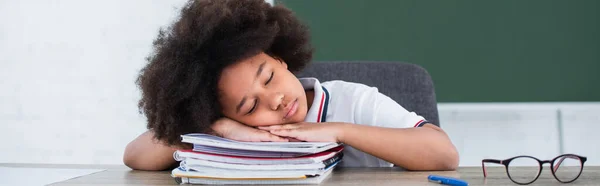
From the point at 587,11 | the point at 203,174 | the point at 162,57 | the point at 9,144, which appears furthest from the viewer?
the point at 9,144

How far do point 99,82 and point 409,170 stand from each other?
2.24 metres

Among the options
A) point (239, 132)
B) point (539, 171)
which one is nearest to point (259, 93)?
point (239, 132)

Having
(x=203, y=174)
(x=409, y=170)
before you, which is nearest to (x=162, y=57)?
(x=203, y=174)

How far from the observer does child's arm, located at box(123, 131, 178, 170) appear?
51.7 inches

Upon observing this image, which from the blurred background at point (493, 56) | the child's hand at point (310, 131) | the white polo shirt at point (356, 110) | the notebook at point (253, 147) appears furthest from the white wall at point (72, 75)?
the notebook at point (253, 147)

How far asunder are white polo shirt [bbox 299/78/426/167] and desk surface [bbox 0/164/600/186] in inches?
6.9

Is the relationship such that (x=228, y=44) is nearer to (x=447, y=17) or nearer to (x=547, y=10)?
(x=447, y=17)

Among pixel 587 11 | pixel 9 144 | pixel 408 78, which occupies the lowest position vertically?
pixel 9 144

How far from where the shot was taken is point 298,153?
1.00 meters

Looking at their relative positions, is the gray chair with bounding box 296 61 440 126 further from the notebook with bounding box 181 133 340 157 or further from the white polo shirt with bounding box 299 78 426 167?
the notebook with bounding box 181 133 340 157

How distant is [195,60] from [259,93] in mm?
130

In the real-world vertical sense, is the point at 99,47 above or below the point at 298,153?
above

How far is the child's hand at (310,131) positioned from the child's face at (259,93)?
0.11ft

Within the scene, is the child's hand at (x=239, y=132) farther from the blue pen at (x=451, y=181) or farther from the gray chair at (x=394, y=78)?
the gray chair at (x=394, y=78)
